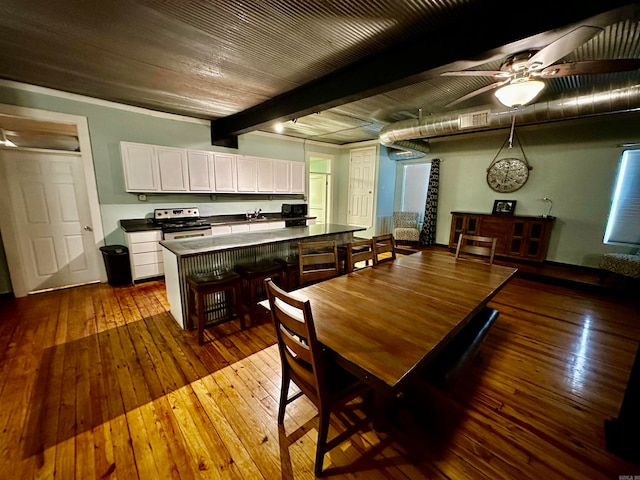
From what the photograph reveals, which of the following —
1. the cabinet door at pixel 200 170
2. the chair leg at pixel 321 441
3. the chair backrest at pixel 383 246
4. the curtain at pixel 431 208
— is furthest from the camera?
the curtain at pixel 431 208

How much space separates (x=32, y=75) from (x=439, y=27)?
13.5ft

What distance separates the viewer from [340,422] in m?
1.56

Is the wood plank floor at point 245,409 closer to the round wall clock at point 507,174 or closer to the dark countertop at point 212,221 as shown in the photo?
the dark countertop at point 212,221

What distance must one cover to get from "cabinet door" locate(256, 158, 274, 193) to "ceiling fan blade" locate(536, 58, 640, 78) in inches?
166

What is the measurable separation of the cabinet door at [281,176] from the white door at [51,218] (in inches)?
118

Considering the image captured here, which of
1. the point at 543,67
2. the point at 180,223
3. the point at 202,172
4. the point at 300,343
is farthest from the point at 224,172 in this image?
the point at 543,67

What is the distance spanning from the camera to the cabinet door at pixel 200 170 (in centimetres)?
418

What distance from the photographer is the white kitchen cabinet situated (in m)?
3.55

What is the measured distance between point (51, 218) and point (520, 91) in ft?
17.9

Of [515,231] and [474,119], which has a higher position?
[474,119]

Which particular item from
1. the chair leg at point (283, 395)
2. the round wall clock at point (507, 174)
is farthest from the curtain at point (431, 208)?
the chair leg at point (283, 395)

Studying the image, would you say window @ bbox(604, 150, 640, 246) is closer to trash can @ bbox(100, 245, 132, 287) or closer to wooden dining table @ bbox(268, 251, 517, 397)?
wooden dining table @ bbox(268, 251, 517, 397)

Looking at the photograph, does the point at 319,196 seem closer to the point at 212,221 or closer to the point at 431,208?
the point at 431,208

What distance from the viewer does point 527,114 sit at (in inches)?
121
